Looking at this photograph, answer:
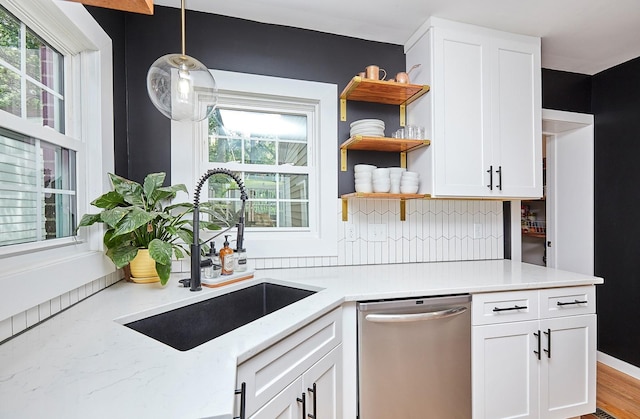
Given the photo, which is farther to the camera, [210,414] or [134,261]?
[134,261]

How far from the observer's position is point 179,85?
3.97 ft

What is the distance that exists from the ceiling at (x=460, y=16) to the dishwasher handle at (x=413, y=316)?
174 centimetres

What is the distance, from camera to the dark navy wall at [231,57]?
180 cm

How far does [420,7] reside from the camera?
72.0 inches

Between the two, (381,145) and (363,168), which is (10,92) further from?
(381,145)

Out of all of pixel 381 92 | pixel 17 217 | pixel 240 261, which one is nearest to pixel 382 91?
pixel 381 92

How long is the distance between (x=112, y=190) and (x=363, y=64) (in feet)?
5.80

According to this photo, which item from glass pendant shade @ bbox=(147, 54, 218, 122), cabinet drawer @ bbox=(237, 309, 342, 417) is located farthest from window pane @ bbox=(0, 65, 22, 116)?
cabinet drawer @ bbox=(237, 309, 342, 417)

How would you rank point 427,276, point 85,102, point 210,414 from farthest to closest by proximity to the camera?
point 427,276 → point 85,102 → point 210,414

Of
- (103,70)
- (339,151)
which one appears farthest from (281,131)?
(103,70)

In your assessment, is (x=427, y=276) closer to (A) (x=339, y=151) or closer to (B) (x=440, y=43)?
(A) (x=339, y=151)

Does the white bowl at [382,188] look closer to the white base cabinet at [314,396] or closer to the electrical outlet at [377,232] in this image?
the electrical outlet at [377,232]

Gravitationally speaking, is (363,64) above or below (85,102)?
above

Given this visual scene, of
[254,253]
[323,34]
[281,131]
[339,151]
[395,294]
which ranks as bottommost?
[395,294]
